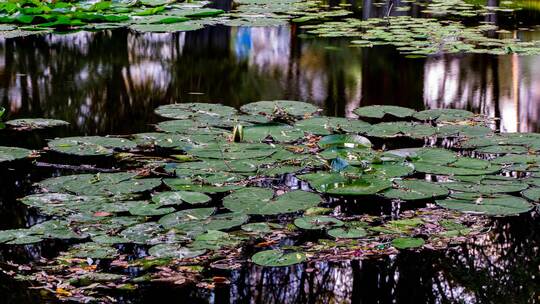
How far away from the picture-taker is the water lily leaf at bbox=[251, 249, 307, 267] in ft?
9.36

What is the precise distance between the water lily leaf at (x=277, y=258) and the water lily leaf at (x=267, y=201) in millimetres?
370

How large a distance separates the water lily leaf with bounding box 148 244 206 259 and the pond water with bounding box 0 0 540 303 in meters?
0.19

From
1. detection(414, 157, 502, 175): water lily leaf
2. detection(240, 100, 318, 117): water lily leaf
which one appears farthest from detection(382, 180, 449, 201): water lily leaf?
detection(240, 100, 318, 117): water lily leaf

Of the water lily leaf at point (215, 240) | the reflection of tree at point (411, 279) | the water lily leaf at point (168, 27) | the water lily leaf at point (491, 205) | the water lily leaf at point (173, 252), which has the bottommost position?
the reflection of tree at point (411, 279)

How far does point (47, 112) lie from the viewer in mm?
5344

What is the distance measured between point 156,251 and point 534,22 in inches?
295

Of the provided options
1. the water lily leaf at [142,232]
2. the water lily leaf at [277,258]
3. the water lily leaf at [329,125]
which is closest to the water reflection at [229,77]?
the water lily leaf at [329,125]

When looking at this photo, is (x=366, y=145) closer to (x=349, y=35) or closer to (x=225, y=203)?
(x=225, y=203)

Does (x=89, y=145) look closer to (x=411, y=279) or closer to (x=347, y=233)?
(x=347, y=233)

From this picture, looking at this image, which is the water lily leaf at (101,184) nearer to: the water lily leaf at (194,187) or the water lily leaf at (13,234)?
the water lily leaf at (194,187)

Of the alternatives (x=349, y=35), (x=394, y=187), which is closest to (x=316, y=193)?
(x=394, y=187)

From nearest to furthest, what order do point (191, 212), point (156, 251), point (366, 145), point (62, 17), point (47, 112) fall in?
point (156, 251)
point (191, 212)
point (366, 145)
point (47, 112)
point (62, 17)

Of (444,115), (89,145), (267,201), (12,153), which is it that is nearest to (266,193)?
(267,201)

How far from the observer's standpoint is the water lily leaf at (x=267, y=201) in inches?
130
